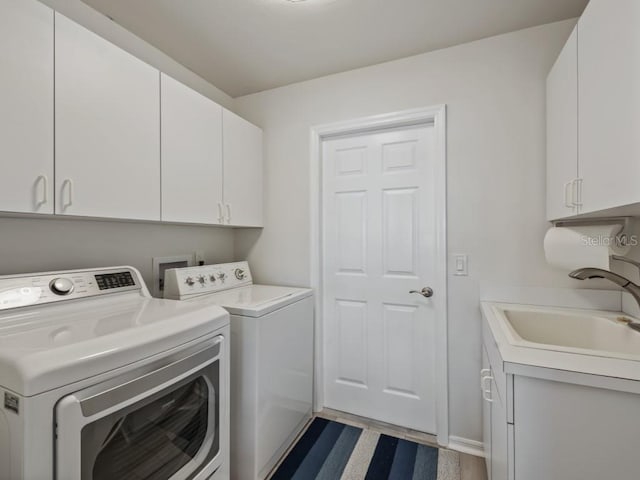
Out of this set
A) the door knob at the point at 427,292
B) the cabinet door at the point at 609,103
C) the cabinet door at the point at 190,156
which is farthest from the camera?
the door knob at the point at 427,292

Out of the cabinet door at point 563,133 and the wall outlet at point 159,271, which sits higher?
the cabinet door at point 563,133

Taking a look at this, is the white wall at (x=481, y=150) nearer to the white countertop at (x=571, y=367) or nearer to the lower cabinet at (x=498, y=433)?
the lower cabinet at (x=498, y=433)

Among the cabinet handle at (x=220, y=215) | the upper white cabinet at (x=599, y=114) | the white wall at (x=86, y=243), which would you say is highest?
the upper white cabinet at (x=599, y=114)

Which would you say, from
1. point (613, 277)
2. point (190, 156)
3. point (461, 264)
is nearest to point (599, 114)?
point (613, 277)

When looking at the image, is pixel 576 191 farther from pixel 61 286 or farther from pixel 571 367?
pixel 61 286

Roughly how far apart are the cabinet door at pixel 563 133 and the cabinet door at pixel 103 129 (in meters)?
1.89

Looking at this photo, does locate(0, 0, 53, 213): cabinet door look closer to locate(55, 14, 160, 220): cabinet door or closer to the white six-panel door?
locate(55, 14, 160, 220): cabinet door

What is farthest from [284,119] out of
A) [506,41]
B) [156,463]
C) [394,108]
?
[156,463]

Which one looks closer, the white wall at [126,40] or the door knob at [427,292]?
the white wall at [126,40]

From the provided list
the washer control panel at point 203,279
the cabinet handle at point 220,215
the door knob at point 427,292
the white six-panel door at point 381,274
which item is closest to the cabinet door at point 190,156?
the cabinet handle at point 220,215

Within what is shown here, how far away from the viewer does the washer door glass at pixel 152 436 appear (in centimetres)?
87

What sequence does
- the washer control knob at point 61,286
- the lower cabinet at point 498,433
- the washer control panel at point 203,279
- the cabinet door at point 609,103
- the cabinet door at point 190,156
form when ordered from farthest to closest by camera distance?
the washer control panel at point 203,279 < the cabinet door at point 190,156 < the washer control knob at point 61,286 < the lower cabinet at point 498,433 < the cabinet door at point 609,103

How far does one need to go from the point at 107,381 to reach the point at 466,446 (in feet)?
6.41

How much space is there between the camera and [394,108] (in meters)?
2.01
